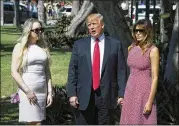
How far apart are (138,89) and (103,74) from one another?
48cm

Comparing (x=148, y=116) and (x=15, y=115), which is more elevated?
(x=148, y=116)

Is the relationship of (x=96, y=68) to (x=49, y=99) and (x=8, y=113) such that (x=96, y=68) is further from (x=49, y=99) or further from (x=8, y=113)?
(x=8, y=113)

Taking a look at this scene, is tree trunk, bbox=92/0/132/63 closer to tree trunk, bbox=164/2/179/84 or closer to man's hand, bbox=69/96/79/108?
tree trunk, bbox=164/2/179/84

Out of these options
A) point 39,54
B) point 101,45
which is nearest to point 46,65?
point 39,54

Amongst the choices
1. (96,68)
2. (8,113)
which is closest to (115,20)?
(8,113)

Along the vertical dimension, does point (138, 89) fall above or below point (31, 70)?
below

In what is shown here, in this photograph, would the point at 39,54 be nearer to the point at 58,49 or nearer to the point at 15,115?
the point at 15,115

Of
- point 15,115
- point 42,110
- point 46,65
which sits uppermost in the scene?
point 46,65

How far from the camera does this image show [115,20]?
9750mm

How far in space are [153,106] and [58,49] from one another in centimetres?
1893

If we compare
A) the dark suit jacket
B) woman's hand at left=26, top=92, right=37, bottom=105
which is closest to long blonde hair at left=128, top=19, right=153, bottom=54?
the dark suit jacket

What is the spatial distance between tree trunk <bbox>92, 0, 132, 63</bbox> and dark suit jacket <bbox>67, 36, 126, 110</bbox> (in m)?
3.57

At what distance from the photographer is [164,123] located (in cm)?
863

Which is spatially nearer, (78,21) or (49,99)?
(49,99)
